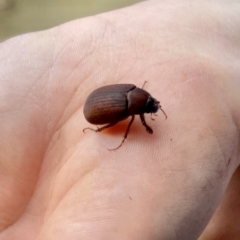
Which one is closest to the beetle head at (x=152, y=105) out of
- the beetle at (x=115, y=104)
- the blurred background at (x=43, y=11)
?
the beetle at (x=115, y=104)

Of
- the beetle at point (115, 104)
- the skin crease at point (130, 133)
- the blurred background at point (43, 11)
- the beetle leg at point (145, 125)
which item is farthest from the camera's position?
the blurred background at point (43, 11)

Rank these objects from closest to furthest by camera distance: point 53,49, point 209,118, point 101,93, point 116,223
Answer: point 116,223 < point 209,118 < point 101,93 < point 53,49

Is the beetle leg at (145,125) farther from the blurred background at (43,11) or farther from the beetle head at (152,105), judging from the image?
the blurred background at (43,11)

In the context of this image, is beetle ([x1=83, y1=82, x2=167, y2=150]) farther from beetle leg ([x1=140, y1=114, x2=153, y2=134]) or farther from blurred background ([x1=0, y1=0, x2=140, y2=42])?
blurred background ([x1=0, y1=0, x2=140, y2=42])

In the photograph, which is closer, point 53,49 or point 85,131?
point 85,131

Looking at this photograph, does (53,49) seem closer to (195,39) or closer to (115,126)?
(115,126)

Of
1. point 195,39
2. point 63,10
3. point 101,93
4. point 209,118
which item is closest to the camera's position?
point 209,118

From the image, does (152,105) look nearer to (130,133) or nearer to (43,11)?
(130,133)

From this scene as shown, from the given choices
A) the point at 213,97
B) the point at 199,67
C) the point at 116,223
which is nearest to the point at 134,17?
the point at 199,67
